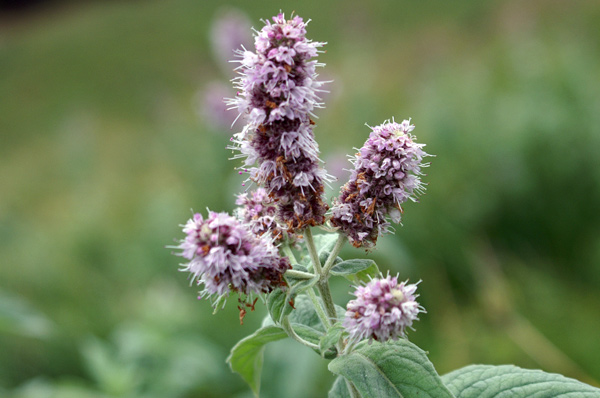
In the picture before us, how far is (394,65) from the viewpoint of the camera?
12.1 metres

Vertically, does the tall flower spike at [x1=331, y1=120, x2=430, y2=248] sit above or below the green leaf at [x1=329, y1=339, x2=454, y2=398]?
above

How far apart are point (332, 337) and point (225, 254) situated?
1.16 ft

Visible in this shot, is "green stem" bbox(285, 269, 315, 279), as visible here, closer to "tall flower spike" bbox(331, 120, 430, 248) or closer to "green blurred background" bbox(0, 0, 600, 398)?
"tall flower spike" bbox(331, 120, 430, 248)

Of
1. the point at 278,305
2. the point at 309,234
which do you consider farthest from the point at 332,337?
the point at 309,234

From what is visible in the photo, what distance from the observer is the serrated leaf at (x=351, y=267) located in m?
1.58

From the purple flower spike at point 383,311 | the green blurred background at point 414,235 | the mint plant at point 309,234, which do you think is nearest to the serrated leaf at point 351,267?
the mint plant at point 309,234

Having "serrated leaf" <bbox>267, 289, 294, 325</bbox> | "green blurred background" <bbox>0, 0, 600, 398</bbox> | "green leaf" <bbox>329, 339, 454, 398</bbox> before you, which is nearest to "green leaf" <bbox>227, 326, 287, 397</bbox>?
"serrated leaf" <bbox>267, 289, 294, 325</bbox>

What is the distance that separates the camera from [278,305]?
1.58 metres

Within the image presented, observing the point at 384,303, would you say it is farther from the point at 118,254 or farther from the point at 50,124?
the point at 50,124

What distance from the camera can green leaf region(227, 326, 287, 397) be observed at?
1710 mm

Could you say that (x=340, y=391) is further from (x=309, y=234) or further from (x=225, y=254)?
(x=225, y=254)

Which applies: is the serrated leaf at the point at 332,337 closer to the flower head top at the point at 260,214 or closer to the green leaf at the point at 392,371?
the green leaf at the point at 392,371

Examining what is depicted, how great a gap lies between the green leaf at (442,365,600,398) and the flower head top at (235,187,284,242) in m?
0.66

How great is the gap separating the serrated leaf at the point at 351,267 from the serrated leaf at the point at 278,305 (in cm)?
14
